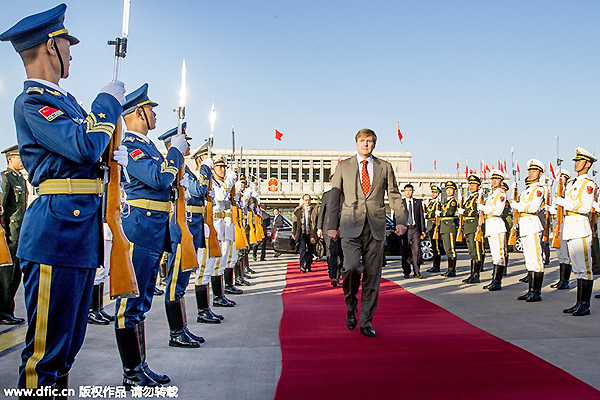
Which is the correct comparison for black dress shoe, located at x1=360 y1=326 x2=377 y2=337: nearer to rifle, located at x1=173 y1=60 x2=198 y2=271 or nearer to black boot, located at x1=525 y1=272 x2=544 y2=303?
rifle, located at x1=173 y1=60 x2=198 y2=271

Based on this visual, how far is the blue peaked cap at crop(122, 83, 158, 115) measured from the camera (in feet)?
12.0

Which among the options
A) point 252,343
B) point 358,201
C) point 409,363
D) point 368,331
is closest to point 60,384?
point 252,343

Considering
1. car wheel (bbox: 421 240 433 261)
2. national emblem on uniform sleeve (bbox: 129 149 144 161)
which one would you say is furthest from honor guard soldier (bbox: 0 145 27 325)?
car wheel (bbox: 421 240 433 261)

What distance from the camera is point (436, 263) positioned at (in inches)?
500

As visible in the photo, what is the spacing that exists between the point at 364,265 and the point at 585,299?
120 inches

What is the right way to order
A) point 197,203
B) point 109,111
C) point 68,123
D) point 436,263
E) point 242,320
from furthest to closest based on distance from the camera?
point 436,263 → point 242,320 → point 197,203 → point 109,111 → point 68,123

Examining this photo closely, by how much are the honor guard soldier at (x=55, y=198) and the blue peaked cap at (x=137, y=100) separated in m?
1.12

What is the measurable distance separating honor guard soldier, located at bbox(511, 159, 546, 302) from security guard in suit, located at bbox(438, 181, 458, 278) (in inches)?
135

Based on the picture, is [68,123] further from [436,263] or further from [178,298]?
[436,263]

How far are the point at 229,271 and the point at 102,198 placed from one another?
583 cm

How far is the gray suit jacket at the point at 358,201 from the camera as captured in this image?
537cm

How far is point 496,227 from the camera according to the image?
9.08 metres

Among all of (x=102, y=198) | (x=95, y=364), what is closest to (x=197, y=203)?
(x=95, y=364)

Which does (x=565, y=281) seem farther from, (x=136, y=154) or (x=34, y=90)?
(x=34, y=90)
